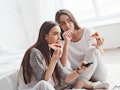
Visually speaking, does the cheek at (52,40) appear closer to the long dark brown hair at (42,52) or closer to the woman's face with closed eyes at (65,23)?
the long dark brown hair at (42,52)

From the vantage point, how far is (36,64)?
1869 mm

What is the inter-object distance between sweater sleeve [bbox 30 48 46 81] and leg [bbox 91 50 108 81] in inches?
24.5

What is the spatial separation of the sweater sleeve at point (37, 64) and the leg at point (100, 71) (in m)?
0.62

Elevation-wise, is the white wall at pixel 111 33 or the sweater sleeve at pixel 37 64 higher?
the sweater sleeve at pixel 37 64

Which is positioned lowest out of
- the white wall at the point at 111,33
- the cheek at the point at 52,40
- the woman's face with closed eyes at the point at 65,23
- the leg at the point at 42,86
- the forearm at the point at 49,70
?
the white wall at the point at 111,33

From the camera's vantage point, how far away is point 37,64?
1868 millimetres

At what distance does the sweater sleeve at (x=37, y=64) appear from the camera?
187 cm

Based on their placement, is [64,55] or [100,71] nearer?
[64,55]

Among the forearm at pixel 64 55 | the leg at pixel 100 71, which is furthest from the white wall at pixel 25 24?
the forearm at pixel 64 55

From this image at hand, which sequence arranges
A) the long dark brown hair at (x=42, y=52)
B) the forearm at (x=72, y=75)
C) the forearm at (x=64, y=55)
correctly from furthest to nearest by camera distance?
the forearm at (x=64, y=55)
the forearm at (x=72, y=75)
the long dark brown hair at (x=42, y=52)

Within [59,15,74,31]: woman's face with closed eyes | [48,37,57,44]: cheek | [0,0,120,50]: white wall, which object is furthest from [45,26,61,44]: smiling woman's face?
[0,0,120,50]: white wall

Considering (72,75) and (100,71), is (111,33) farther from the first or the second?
(72,75)

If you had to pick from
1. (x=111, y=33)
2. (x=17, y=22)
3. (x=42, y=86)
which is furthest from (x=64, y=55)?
(x=17, y=22)

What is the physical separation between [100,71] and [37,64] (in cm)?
73
